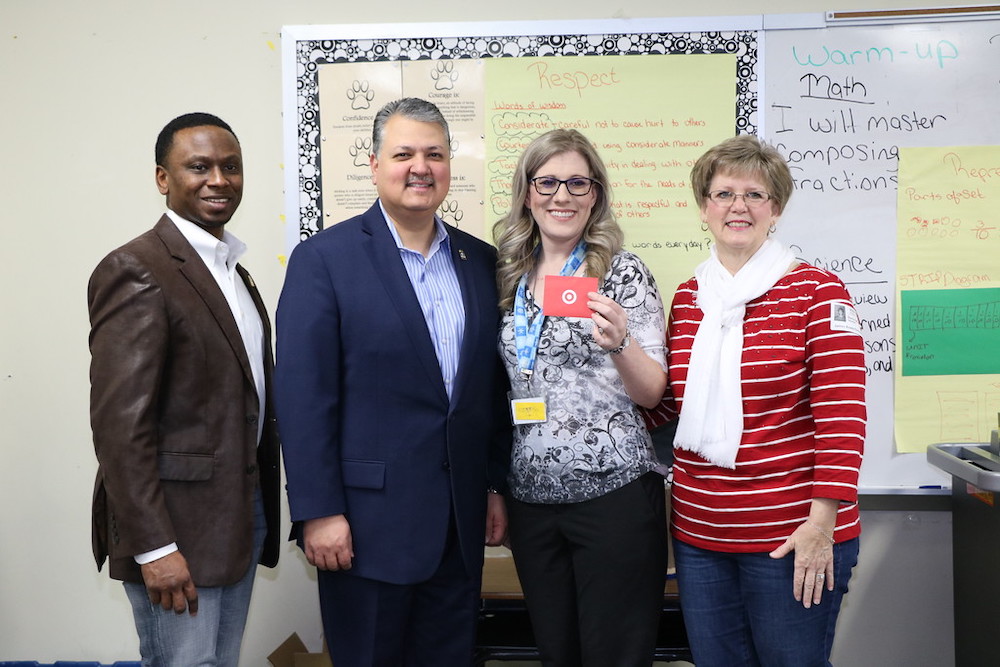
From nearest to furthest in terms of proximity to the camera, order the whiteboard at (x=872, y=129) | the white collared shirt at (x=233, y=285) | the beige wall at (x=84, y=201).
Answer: the white collared shirt at (x=233, y=285)
the whiteboard at (x=872, y=129)
the beige wall at (x=84, y=201)

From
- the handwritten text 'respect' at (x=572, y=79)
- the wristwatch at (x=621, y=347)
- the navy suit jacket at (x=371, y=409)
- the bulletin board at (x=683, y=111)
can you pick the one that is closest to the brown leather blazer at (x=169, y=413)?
the navy suit jacket at (x=371, y=409)

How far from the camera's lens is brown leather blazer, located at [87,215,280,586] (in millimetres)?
1611

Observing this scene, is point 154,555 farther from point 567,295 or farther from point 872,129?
point 872,129

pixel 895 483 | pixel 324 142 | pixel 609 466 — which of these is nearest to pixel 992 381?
pixel 895 483

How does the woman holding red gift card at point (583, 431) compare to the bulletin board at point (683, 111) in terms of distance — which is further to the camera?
the bulletin board at point (683, 111)

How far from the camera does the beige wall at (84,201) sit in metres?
2.93

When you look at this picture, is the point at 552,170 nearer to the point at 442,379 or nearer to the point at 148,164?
the point at 442,379

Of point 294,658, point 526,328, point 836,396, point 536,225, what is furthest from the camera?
point 294,658

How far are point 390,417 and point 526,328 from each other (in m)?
0.41

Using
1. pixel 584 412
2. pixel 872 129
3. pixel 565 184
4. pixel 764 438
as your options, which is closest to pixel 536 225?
pixel 565 184

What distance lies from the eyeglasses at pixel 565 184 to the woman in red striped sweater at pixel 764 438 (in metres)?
0.29

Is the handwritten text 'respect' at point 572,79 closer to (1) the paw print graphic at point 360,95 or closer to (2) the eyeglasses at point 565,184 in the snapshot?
(1) the paw print graphic at point 360,95

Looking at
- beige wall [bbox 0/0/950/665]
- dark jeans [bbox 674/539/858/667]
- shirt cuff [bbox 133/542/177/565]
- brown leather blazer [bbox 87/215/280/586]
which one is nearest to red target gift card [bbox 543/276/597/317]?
dark jeans [bbox 674/539/858/667]

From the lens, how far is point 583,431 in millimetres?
1773
